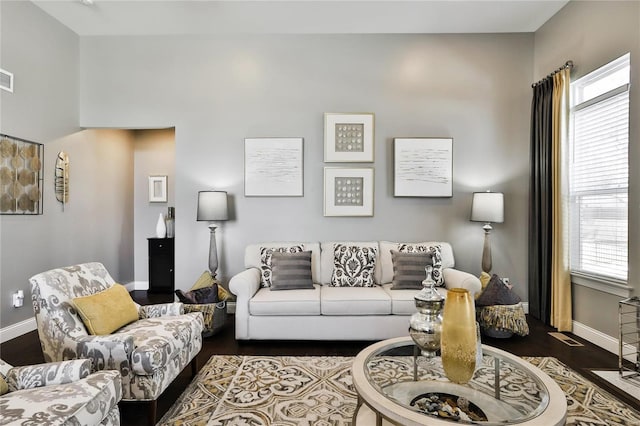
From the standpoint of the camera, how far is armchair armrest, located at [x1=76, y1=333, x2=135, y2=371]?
5.72 ft

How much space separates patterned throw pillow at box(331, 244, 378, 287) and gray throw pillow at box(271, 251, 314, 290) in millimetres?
312

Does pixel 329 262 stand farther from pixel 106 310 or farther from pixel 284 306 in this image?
pixel 106 310

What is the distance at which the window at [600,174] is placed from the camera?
2732 millimetres

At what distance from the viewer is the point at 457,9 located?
3.37 meters

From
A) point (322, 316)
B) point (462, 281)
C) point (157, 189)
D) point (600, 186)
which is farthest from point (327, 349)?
point (157, 189)

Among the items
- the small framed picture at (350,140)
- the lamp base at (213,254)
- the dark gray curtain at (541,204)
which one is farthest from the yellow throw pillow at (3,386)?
the dark gray curtain at (541,204)

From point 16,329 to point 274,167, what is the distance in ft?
9.67

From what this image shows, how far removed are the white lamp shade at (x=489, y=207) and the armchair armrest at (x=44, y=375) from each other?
3.50 meters

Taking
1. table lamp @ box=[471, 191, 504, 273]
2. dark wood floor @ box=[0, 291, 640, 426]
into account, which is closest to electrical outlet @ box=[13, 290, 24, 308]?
dark wood floor @ box=[0, 291, 640, 426]

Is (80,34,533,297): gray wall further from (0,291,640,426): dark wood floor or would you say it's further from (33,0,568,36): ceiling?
(0,291,640,426): dark wood floor

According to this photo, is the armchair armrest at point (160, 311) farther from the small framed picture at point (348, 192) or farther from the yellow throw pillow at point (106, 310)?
the small framed picture at point (348, 192)

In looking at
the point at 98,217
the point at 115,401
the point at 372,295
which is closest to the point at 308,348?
the point at 372,295

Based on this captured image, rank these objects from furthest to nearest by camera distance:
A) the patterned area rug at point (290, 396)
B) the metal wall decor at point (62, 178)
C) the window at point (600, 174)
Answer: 1. the metal wall decor at point (62, 178)
2. the window at point (600, 174)
3. the patterned area rug at point (290, 396)

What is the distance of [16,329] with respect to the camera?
3.10 meters
